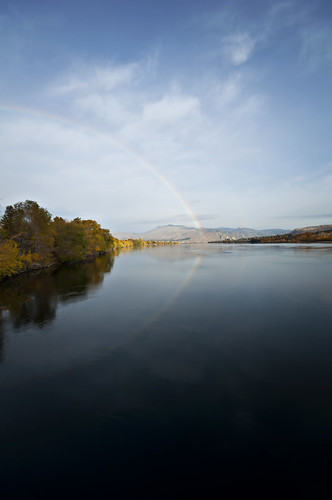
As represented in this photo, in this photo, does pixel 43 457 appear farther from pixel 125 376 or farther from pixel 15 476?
pixel 125 376

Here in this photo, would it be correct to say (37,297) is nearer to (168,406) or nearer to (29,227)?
(168,406)

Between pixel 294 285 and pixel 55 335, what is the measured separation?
26946 mm

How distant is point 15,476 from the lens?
629 cm

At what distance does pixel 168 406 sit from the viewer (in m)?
8.55

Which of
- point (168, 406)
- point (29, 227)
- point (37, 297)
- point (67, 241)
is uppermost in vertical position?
point (29, 227)

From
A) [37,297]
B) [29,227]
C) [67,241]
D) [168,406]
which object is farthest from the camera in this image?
[67,241]

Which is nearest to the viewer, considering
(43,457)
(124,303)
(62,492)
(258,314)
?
(62,492)

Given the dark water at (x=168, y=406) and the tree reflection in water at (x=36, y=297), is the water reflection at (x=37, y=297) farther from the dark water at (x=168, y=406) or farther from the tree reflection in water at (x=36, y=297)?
the dark water at (x=168, y=406)

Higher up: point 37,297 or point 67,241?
point 67,241

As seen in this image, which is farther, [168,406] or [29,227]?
[29,227]

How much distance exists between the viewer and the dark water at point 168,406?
20.0ft

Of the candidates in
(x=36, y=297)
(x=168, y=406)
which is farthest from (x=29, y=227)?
Result: (x=168, y=406)

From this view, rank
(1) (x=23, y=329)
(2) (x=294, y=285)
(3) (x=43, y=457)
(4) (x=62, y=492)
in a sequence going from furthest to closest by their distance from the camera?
(2) (x=294, y=285), (1) (x=23, y=329), (3) (x=43, y=457), (4) (x=62, y=492)

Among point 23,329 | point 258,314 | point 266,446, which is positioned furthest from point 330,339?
point 23,329
